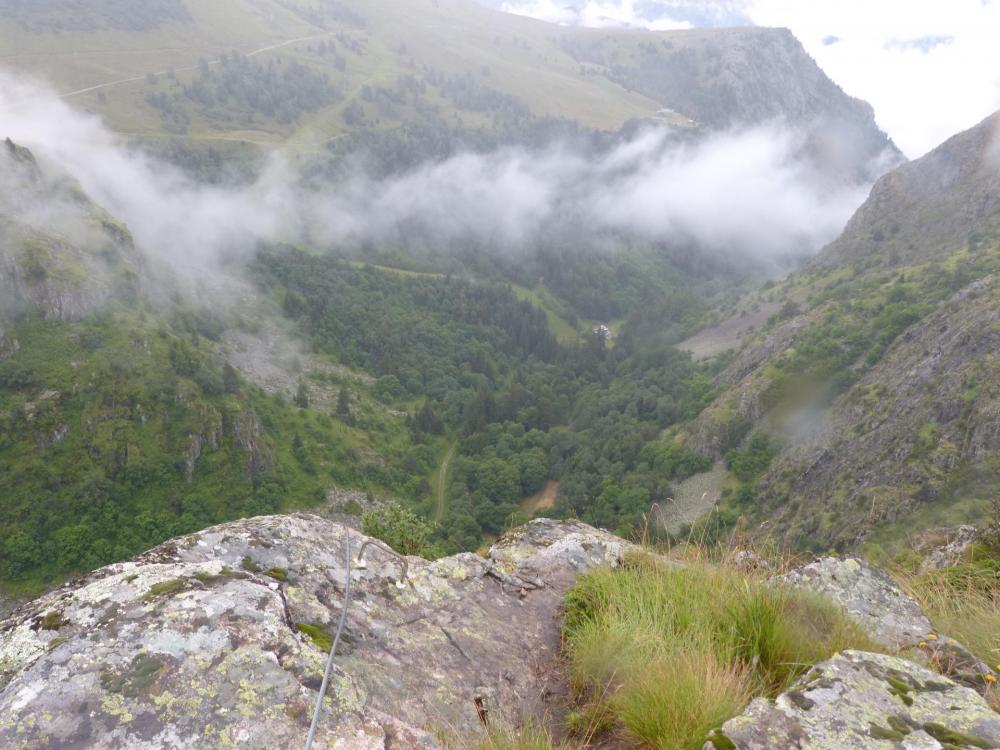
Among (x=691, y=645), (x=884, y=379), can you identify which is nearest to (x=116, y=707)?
(x=691, y=645)

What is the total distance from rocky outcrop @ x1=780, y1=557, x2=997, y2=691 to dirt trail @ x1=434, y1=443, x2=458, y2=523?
3925 inches

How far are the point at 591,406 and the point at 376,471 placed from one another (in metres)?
58.9

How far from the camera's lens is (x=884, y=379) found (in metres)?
79.1

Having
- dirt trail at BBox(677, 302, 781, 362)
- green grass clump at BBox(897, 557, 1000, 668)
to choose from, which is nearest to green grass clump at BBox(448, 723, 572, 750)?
green grass clump at BBox(897, 557, 1000, 668)

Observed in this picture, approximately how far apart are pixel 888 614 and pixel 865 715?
3.36m

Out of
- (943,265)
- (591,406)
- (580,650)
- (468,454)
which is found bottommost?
(468,454)

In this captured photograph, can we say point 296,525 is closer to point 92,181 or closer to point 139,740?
point 139,740

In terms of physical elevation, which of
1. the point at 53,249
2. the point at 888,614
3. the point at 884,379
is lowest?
the point at 53,249

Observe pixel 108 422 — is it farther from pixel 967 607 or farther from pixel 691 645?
pixel 967 607

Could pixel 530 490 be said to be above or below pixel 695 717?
below

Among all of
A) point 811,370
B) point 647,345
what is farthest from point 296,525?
point 647,345

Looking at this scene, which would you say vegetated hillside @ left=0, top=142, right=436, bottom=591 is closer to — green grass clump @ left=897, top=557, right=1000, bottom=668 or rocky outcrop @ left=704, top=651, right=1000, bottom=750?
green grass clump @ left=897, top=557, right=1000, bottom=668

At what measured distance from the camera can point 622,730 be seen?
3961 millimetres

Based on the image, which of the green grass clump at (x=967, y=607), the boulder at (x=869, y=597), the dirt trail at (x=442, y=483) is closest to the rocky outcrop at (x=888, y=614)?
the boulder at (x=869, y=597)
